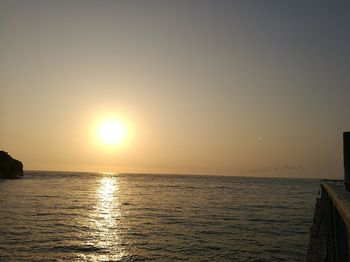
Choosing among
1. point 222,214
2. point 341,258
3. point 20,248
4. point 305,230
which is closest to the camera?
point 341,258

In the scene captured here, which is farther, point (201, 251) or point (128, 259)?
point (201, 251)

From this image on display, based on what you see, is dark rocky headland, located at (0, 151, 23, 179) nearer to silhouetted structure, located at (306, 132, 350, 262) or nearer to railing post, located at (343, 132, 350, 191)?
silhouetted structure, located at (306, 132, 350, 262)

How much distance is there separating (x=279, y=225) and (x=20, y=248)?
67.5 ft

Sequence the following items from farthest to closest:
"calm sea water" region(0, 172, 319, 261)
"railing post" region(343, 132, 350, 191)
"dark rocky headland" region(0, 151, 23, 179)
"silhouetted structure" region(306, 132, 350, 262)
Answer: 1. "dark rocky headland" region(0, 151, 23, 179)
2. "calm sea water" region(0, 172, 319, 261)
3. "railing post" region(343, 132, 350, 191)
4. "silhouetted structure" region(306, 132, 350, 262)

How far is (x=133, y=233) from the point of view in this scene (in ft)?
82.1

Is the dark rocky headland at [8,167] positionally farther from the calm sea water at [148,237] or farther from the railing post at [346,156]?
the railing post at [346,156]

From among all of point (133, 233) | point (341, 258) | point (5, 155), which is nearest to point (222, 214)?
point (133, 233)

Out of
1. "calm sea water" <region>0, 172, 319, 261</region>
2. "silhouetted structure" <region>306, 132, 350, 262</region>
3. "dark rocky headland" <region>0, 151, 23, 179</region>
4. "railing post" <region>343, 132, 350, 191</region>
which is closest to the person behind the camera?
"silhouetted structure" <region>306, 132, 350, 262</region>

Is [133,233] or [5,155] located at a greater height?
[5,155]

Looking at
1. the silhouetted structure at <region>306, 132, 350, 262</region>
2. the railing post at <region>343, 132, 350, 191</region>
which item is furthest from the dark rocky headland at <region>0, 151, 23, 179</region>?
the railing post at <region>343, 132, 350, 191</region>

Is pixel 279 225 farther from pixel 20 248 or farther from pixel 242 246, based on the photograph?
pixel 20 248

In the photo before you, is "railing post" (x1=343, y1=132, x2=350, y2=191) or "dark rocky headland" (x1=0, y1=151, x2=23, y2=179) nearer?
"railing post" (x1=343, y1=132, x2=350, y2=191)

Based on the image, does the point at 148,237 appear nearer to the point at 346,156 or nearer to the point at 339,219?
the point at 346,156

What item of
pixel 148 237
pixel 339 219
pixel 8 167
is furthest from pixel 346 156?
Result: pixel 8 167
